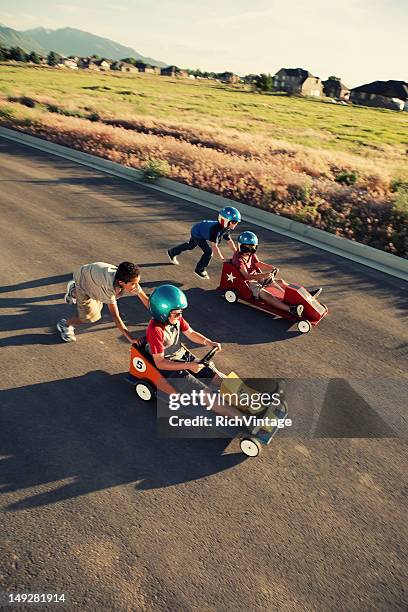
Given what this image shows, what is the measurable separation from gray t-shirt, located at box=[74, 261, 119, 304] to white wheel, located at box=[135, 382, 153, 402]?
1.23 metres

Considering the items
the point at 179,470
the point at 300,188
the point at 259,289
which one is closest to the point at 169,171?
the point at 300,188

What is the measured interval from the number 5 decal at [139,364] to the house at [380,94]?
113 meters

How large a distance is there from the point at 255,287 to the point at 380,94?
382 feet

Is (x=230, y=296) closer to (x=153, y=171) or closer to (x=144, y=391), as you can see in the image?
(x=144, y=391)

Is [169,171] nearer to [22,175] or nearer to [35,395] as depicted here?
[22,175]

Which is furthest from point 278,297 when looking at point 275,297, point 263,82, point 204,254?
point 263,82

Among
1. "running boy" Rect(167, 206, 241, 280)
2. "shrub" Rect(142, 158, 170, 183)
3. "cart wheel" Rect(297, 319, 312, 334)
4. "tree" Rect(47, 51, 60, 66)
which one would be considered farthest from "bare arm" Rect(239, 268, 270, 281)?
"tree" Rect(47, 51, 60, 66)

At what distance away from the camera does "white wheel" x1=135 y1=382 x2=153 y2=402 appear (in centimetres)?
607

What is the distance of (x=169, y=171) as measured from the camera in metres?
16.7

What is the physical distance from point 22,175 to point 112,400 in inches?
489

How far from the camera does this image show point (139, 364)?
6.09 meters

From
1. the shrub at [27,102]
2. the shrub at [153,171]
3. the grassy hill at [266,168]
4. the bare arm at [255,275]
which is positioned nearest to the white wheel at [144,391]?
the bare arm at [255,275]

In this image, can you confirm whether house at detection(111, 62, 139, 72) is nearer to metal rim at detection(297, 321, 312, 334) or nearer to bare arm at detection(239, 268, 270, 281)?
bare arm at detection(239, 268, 270, 281)

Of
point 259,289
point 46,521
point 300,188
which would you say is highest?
point 300,188
